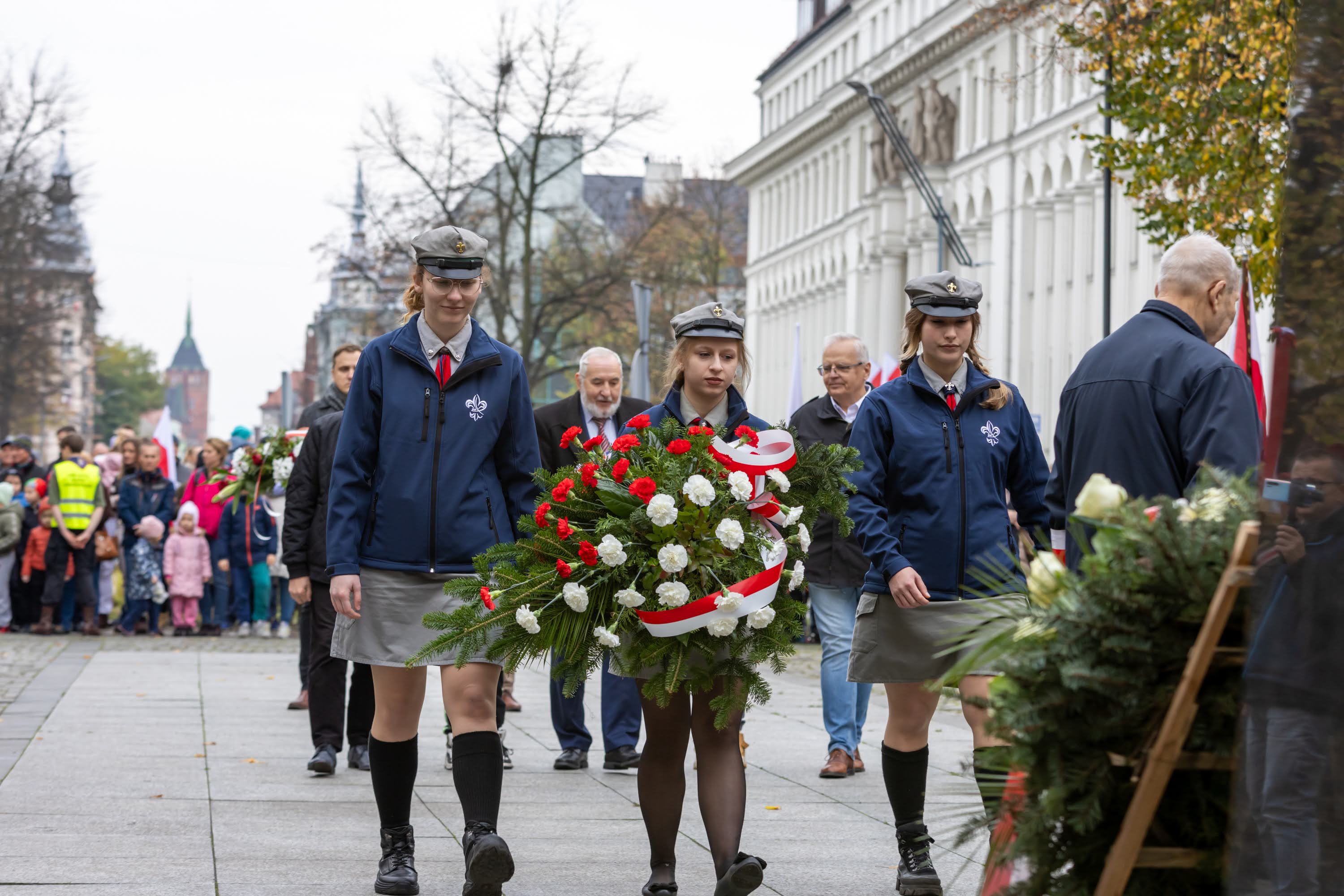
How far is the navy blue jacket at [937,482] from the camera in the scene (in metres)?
6.55

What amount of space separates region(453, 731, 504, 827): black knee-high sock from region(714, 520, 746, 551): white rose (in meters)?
1.08

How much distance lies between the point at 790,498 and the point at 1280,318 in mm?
3238

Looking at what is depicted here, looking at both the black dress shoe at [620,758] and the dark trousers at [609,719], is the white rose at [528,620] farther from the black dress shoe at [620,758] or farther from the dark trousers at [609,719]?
the black dress shoe at [620,758]

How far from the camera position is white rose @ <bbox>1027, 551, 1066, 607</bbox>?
3.61 m

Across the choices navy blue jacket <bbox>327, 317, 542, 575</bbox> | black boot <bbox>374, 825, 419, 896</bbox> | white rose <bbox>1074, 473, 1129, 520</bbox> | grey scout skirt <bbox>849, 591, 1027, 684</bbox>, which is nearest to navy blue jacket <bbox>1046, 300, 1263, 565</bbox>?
grey scout skirt <bbox>849, 591, 1027, 684</bbox>

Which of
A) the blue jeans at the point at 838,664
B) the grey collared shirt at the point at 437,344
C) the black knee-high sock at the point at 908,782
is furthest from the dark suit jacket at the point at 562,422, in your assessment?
the black knee-high sock at the point at 908,782

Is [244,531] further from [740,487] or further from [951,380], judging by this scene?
[740,487]

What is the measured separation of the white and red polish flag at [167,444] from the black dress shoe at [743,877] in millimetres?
18946

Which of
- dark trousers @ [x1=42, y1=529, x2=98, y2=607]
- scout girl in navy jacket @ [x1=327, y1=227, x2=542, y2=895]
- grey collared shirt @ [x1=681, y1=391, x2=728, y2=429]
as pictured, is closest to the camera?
scout girl in navy jacket @ [x1=327, y1=227, x2=542, y2=895]

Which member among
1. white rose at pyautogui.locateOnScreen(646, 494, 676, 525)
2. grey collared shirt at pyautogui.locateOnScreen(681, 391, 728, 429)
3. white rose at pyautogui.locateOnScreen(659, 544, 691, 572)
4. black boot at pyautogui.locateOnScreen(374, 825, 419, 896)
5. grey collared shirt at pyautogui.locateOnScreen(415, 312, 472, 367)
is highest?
grey collared shirt at pyautogui.locateOnScreen(415, 312, 472, 367)

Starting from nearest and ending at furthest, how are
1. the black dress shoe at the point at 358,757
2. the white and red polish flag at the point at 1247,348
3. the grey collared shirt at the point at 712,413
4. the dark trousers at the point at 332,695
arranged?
the grey collared shirt at the point at 712,413 < the dark trousers at the point at 332,695 < the black dress shoe at the point at 358,757 < the white and red polish flag at the point at 1247,348

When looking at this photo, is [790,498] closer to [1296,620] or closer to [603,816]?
[603,816]

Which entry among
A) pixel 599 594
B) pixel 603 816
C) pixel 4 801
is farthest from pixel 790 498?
pixel 4 801

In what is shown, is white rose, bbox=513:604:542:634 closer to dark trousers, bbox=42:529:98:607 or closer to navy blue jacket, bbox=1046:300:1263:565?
navy blue jacket, bbox=1046:300:1263:565
